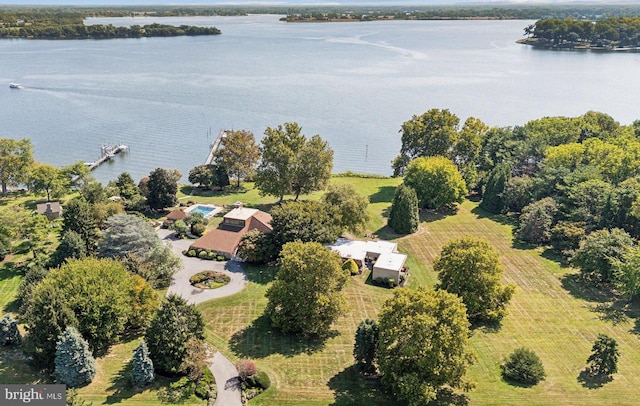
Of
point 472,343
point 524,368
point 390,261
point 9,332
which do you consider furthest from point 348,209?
point 9,332

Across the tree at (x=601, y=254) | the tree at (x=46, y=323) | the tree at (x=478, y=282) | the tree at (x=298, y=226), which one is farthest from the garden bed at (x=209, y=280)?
the tree at (x=601, y=254)

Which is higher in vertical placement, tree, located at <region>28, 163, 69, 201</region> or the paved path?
tree, located at <region>28, 163, 69, 201</region>

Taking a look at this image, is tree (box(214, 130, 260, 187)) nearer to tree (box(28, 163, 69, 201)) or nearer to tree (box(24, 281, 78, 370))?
tree (box(28, 163, 69, 201))

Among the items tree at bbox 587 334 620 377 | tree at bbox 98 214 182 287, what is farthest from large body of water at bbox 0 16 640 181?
tree at bbox 587 334 620 377

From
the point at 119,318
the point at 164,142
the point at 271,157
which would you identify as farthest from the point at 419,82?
the point at 119,318

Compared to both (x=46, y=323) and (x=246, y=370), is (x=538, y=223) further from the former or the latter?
(x=46, y=323)
